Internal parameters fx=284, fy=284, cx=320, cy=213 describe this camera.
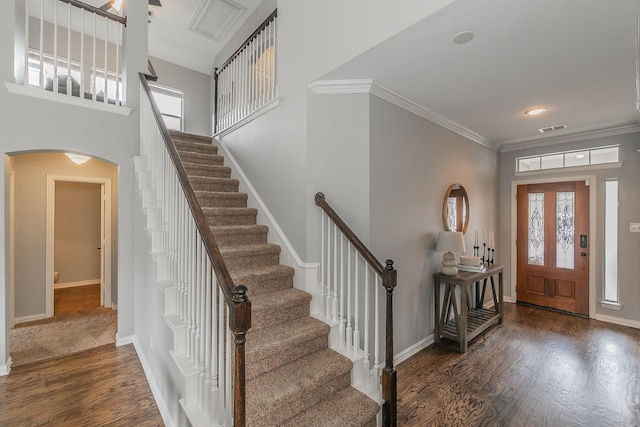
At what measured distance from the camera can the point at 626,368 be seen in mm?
2707

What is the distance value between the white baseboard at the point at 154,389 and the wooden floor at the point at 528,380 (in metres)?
1.67

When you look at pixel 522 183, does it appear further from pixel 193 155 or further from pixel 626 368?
pixel 193 155

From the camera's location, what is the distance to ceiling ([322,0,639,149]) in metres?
1.65

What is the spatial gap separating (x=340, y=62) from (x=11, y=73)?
3.09 meters

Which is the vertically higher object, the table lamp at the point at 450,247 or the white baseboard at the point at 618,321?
the table lamp at the point at 450,247

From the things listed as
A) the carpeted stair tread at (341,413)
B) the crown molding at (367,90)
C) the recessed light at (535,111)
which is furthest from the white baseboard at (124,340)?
the recessed light at (535,111)

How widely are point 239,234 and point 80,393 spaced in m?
1.80

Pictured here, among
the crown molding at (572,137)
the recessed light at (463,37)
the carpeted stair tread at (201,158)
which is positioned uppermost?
the recessed light at (463,37)

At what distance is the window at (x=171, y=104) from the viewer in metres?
5.45

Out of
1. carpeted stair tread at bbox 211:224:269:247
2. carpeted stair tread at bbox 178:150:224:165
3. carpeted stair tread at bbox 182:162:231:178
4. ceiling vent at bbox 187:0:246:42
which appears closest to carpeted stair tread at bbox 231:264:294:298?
carpeted stair tread at bbox 211:224:269:247

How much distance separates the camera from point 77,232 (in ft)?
19.0

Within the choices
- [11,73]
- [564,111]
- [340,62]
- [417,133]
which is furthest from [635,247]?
[11,73]

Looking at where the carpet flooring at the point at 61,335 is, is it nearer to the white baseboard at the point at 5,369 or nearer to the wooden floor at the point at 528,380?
the white baseboard at the point at 5,369

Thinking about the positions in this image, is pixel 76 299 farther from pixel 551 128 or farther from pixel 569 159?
pixel 569 159
